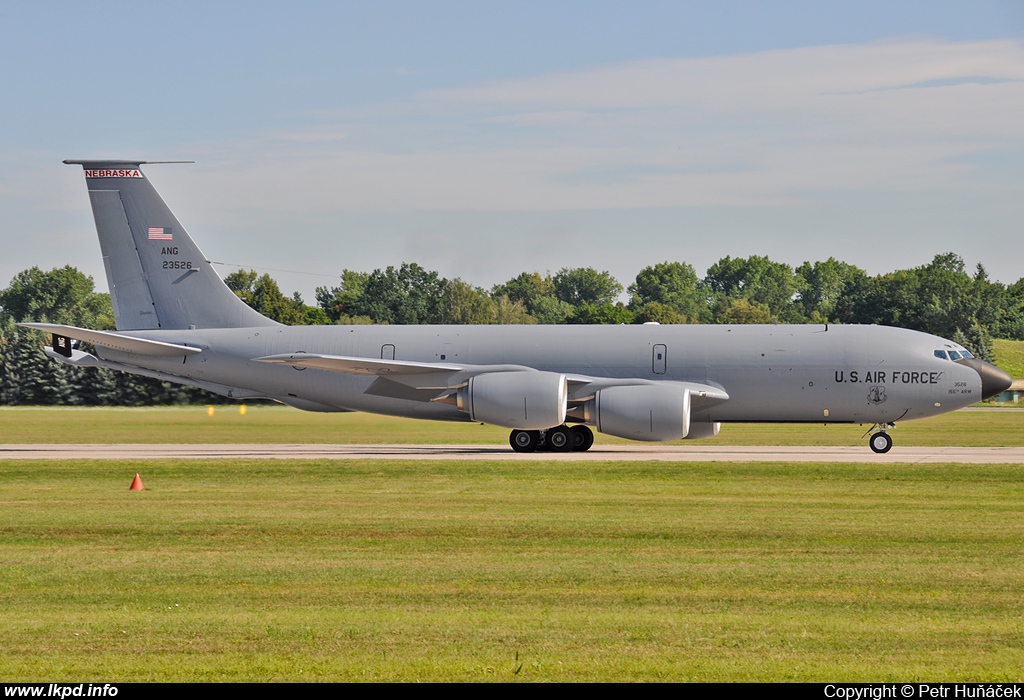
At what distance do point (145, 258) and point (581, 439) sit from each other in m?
14.3

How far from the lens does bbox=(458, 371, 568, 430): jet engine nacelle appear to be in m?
32.6

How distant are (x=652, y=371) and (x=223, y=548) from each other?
65.8 ft

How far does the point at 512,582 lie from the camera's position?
13.0 m

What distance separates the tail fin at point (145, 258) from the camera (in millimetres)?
36656

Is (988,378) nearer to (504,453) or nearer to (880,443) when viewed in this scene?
(880,443)

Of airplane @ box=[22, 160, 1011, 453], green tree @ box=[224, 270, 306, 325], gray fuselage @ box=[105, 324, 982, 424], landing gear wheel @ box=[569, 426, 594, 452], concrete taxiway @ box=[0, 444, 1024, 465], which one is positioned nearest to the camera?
concrete taxiway @ box=[0, 444, 1024, 465]

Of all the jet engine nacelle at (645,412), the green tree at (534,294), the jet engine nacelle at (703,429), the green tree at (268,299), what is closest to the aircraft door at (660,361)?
the jet engine nacelle at (645,412)

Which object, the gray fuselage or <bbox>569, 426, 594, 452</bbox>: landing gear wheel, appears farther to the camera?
<bbox>569, 426, 594, 452</bbox>: landing gear wheel

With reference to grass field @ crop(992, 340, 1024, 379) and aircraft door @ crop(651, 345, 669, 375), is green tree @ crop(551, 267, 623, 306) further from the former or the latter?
aircraft door @ crop(651, 345, 669, 375)

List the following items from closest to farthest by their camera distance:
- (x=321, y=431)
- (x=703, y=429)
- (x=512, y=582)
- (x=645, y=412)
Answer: (x=512, y=582) < (x=645, y=412) < (x=703, y=429) < (x=321, y=431)

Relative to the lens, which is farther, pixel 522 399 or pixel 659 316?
pixel 659 316

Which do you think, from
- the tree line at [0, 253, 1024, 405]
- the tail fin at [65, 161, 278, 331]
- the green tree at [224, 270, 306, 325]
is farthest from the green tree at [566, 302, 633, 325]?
the tail fin at [65, 161, 278, 331]

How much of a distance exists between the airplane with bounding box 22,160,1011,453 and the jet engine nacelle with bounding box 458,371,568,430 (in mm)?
41

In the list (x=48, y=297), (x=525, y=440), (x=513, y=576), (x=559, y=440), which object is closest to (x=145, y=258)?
(x=525, y=440)
